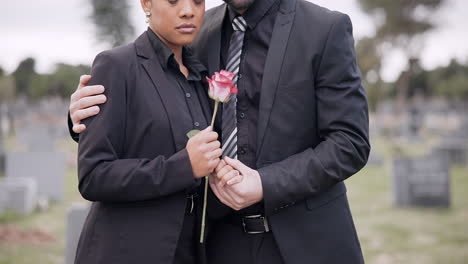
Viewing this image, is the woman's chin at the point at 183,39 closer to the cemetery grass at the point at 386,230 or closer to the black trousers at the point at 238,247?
the black trousers at the point at 238,247

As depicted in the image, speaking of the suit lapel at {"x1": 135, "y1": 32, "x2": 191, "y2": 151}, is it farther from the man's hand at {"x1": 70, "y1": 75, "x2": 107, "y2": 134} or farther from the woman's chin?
the man's hand at {"x1": 70, "y1": 75, "x2": 107, "y2": 134}

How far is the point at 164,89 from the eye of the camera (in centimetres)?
223

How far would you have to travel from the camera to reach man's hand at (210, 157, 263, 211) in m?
2.13

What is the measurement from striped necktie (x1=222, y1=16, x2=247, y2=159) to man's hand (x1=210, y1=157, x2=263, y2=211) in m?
0.21

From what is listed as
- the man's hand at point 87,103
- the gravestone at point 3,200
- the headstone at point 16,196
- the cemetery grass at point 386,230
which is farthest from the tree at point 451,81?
the man's hand at point 87,103

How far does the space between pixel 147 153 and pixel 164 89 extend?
30cm

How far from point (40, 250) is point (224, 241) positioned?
16.2 feet

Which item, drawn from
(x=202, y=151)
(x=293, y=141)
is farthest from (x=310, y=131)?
(x=202, y=151)

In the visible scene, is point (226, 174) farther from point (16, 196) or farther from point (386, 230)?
point (16, 196)

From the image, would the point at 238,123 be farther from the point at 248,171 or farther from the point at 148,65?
the point at 148,65

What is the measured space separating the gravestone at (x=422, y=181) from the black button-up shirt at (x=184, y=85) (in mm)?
7842

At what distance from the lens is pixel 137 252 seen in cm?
212

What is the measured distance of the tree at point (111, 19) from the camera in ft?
17.4

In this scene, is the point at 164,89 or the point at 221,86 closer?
the point at 221,86
